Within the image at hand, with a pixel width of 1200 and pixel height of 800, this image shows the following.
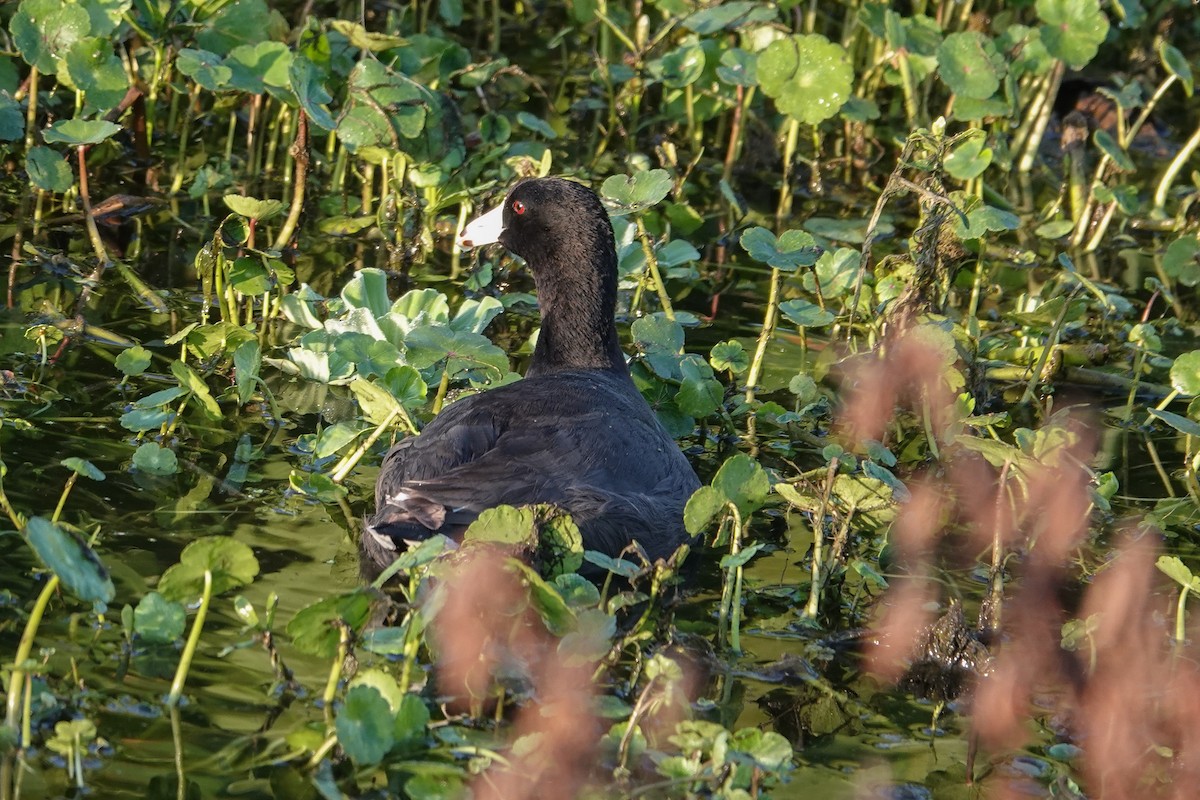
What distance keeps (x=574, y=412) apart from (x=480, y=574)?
0.99 metres

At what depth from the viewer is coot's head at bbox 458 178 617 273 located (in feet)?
14.5

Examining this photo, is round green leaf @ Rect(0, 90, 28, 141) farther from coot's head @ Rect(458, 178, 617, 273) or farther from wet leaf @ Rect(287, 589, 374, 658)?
wet leaf @ Rect(287, 589, 374, 658)

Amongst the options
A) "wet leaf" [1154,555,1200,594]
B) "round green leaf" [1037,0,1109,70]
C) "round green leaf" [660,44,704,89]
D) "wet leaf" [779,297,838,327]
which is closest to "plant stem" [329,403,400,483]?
"wet leaf" [779,297,838,327]

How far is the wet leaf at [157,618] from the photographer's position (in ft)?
9.34

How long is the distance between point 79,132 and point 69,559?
230 centimetres

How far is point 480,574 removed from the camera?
280 centimetres

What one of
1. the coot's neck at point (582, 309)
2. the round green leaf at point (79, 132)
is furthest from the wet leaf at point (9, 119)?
the coot's neck at point (582, 309)

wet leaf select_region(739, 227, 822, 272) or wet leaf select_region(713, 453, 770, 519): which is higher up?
wet leaf select_region(739, 227, 822, 272)

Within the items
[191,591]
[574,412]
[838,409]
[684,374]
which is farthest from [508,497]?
[838,409]

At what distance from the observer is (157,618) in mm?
2848

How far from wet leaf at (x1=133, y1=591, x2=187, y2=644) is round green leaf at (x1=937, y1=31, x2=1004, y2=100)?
12.3 ft

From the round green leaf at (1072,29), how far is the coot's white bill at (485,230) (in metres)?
2.39

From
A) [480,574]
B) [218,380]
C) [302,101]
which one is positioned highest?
[302,101]

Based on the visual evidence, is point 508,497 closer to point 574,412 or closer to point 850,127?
point 574,412
